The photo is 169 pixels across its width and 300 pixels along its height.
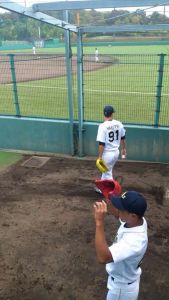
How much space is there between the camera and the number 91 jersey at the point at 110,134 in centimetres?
642

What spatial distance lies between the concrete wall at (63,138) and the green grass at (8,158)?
0.39 meters

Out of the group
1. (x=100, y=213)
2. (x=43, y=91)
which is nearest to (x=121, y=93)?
(x=43, y=91)

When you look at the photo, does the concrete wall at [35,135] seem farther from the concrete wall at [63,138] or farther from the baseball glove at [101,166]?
the baseball glove at [101,166]

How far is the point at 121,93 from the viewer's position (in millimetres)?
15469

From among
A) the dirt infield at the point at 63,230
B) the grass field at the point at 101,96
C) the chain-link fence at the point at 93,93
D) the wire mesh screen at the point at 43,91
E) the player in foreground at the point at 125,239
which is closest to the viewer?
the player in foreground at the point at 125,239

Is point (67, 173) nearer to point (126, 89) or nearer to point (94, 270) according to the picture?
point (94, 270)

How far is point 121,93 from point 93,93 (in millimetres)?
1308

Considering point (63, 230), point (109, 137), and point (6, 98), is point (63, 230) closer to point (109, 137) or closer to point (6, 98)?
point (109, 137)

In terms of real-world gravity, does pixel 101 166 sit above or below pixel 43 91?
above

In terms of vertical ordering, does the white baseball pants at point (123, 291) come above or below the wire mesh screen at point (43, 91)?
above

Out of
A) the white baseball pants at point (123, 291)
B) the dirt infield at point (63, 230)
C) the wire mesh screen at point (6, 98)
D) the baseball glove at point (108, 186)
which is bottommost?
the dirt infield at point (63, 230)

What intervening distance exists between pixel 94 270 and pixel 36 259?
0.89 metres

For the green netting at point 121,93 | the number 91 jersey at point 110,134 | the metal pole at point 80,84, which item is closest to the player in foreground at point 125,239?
the number 91 jersey at point 110,134

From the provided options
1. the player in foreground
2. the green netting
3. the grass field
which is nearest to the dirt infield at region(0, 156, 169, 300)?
the player in foreground
